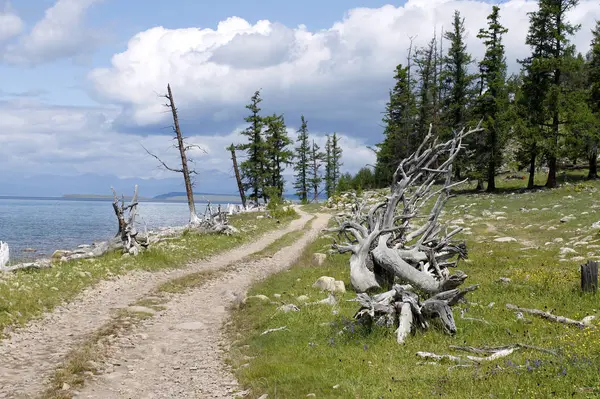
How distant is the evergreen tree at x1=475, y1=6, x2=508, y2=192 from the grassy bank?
3138 centimetres

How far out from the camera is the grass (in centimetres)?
640

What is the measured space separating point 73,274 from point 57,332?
17.0ft

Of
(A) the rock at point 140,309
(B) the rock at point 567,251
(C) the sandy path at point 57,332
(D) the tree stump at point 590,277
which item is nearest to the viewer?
(C) the sandy path at point 57,332

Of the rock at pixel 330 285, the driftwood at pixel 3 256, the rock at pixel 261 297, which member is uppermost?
the driftwood at pixel 3 256

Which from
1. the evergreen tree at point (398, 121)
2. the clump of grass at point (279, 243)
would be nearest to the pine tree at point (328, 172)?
the evergreen tree at point (398, 121)

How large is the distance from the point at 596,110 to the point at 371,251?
50.6 metres

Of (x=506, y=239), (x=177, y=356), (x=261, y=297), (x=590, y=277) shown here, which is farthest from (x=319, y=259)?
(x=590, y=277)

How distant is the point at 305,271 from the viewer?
1927cm

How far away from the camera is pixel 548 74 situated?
145 feet

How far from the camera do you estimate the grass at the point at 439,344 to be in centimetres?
640

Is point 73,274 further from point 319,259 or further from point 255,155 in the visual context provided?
point 255,155

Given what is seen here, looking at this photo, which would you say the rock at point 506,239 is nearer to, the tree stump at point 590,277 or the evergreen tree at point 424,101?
the tree stump at point 590,277

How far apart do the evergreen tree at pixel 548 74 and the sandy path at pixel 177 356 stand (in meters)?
39.4

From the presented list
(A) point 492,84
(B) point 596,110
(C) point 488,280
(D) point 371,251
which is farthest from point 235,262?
(B) point 596,110
